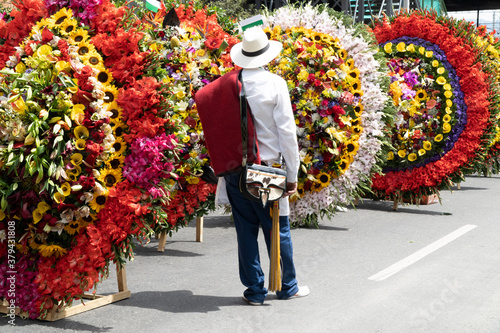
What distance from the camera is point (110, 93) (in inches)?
193

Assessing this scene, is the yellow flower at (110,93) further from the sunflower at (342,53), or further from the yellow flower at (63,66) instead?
the sunflower at (342,53)

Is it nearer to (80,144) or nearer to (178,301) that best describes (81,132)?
(80,144)

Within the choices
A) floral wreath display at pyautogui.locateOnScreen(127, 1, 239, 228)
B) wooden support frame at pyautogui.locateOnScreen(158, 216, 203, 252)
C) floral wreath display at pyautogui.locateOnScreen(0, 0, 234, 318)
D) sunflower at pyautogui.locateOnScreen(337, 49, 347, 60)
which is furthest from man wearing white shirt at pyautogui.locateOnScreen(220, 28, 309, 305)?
sunflower at pyautogui.locateOnScreen(337, 49, 347, 60)

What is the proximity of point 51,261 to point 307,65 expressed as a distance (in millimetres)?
4348

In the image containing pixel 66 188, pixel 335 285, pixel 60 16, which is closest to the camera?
pixel 66 188

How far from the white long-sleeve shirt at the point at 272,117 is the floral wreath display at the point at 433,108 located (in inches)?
198

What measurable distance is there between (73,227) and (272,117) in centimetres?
170

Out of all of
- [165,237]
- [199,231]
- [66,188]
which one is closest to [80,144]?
[66,188]

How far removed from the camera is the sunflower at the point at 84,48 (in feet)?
16.0

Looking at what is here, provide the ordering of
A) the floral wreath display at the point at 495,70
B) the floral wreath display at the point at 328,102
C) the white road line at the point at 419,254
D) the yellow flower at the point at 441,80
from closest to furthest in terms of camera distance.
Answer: the white road line at the point at 419,254
the floral wreath display at the point at 328,102
the yellow flower at the point at 441,80
the floral wreath display at the point at 495,70

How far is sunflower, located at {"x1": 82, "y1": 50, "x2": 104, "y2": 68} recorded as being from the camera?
15.9 feet

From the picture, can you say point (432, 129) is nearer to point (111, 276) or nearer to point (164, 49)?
point (164, 49)

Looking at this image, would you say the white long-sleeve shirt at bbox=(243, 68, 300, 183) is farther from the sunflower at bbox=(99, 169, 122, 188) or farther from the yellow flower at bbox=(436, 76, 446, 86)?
the yellow flower at bbox=(436, 76, 446, 86)

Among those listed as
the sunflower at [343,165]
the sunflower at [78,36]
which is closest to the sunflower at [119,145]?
the sunflower at [78,36]
